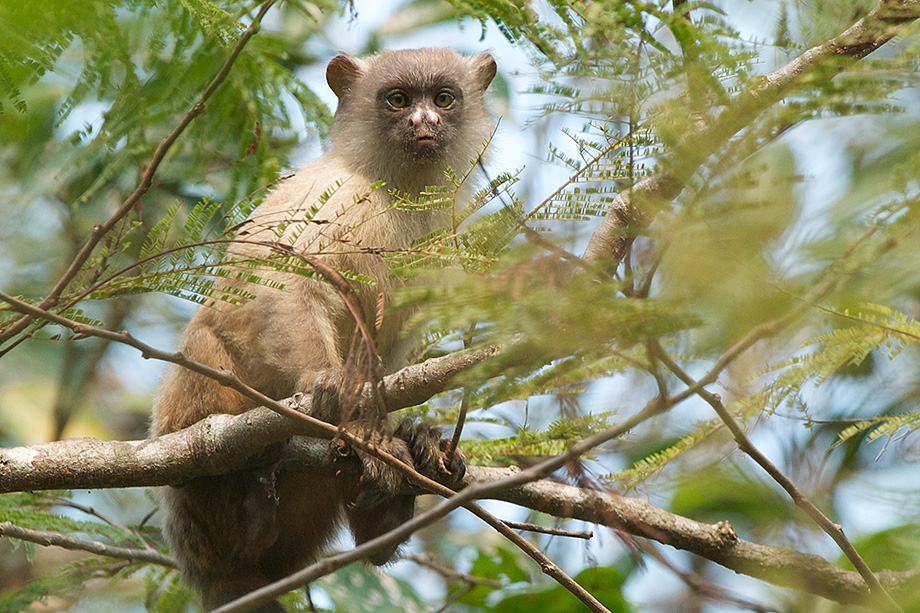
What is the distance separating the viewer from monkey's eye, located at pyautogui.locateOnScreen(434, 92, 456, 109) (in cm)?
610

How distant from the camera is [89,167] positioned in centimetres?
810

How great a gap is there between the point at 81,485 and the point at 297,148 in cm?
387

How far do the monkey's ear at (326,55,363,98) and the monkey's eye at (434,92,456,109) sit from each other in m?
0.70

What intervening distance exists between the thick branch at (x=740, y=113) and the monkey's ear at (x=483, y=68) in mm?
3035

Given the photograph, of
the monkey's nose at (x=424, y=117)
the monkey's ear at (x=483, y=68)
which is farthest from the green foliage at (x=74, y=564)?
the monkey's ear at (x=483, y=68)

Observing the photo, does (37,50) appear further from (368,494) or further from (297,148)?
(297,148)

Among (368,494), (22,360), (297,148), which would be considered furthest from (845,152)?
(22,360)

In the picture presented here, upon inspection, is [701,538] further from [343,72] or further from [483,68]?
[343,72]

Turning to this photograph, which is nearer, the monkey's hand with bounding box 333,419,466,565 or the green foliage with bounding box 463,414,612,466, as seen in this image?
the green foliage with bounding box 463,414,612,466

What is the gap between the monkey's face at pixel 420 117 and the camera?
5.73 meters

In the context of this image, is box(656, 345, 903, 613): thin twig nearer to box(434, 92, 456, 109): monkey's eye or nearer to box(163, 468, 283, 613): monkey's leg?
box(163, 468, 283, 613): monkey's leg

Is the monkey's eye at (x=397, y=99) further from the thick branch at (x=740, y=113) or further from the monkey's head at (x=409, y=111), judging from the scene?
the thick branch at (x=740, y=113)

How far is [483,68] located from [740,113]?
459cm

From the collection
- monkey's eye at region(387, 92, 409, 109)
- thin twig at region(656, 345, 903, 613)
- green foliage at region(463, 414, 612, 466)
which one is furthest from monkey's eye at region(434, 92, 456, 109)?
thin twig at region(656, 345, 903, 613)
